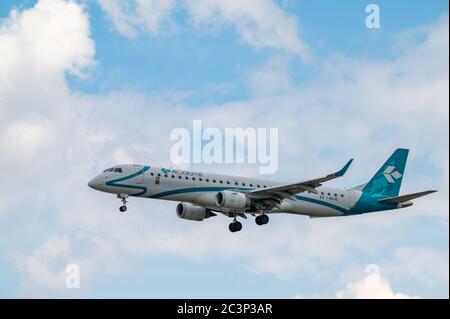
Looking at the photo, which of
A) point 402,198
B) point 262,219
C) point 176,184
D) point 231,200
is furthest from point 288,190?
point 402,198

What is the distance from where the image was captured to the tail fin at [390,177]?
7075 centimetres

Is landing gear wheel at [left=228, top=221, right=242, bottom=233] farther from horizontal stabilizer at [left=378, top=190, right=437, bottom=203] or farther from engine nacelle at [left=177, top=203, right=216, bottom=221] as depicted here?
horizontal stabilizer at [left=378, top=190, right=437, bottom=203]

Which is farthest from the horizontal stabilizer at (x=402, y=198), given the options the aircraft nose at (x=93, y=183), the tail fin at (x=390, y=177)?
the aircraft nose at (x=93, y=183)

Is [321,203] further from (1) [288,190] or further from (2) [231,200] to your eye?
(2) [231,200]

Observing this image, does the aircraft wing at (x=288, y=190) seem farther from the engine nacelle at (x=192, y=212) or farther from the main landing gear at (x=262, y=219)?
the engine nacelle at (x=192, y=212)

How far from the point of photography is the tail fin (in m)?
70.8

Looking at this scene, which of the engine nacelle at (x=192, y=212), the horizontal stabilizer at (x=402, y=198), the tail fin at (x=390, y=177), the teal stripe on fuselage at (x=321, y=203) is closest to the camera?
the horizontal stabilizer at (x=402, y=198)

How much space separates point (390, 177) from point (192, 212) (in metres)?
18.2

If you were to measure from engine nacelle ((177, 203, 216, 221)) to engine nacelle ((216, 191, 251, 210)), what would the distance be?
5.54 m
